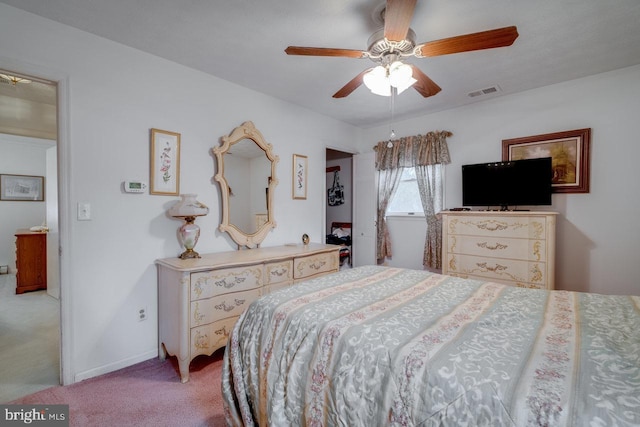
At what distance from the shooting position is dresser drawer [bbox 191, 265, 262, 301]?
2.10 meters

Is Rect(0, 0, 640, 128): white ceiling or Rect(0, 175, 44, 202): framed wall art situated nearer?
Rect(0, 0, 640, 128): white ceiling

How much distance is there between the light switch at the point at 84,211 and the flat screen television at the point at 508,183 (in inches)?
144

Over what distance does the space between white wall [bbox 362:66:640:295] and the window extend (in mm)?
1252

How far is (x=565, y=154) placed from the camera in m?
2.93

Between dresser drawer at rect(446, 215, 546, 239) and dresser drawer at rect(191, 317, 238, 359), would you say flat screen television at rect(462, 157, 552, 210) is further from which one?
dresser drawer at rect(191, 317, 238, 359)

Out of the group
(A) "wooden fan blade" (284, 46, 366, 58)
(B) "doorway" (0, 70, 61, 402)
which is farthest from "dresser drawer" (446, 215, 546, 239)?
(B) "doorway" (0, 70, 61, 402)

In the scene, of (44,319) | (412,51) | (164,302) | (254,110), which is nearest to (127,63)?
(254,110)

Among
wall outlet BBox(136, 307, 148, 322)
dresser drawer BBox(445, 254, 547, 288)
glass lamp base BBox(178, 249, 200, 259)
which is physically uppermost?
glass lamp base BBox(178, 249, 200, 259)

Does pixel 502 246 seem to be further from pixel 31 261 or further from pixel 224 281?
pixel 31 261

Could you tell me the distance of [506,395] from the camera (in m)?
0.74

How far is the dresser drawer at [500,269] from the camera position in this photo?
8.91 ft

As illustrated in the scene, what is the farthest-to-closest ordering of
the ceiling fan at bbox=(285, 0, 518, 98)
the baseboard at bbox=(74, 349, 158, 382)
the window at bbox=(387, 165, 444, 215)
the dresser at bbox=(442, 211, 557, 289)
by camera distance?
the window at bbox=(387, 165, 444, 215) → the dresser at bbox=(442, 211, 557, 289) → the baseboard at bbox=(74, 349, 158, 382) → the ceiling fan at bbox=(285, 0, 518, 98)

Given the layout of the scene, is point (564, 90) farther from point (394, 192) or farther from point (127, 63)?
point (127, 63)

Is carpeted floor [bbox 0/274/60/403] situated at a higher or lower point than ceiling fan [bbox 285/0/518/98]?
lower
